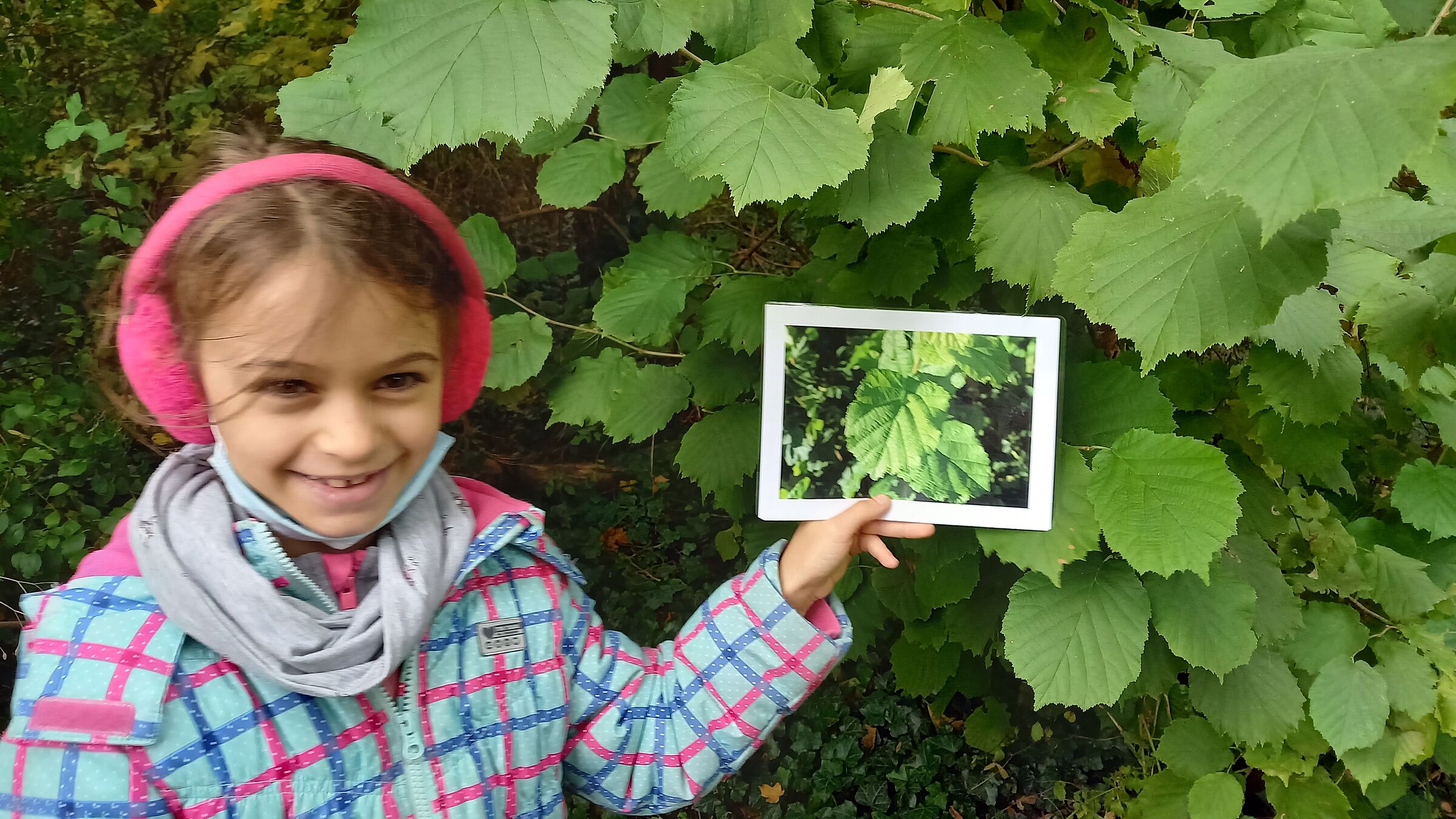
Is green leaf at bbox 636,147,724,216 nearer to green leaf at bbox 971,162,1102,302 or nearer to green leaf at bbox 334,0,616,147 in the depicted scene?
green leaf at bbox 971,162,1102,302

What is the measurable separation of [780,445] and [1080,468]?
36cm

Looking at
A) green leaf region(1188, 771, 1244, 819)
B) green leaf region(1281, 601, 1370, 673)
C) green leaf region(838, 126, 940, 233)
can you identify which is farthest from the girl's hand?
green leaf region(1188, 771, 1244, 819)

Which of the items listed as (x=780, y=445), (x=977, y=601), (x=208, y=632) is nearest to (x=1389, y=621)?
(x=977, y=601)

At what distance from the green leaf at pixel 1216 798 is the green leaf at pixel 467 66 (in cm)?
157

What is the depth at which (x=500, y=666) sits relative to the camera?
1.03m

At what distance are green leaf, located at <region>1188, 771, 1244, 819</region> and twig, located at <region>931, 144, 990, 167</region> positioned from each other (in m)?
1.18

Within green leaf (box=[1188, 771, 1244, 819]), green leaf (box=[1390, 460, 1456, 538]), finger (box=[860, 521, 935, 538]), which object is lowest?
green leaf (box=[1188, 771, 1244, 819])

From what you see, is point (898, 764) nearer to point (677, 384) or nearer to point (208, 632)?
point (677, 384)

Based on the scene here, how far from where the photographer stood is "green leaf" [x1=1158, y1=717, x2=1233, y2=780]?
166 cm

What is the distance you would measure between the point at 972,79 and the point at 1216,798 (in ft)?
4.37

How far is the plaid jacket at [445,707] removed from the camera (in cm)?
80

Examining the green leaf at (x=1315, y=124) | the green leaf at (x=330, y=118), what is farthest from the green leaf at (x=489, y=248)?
the green leaf at (x=1315, y=124)

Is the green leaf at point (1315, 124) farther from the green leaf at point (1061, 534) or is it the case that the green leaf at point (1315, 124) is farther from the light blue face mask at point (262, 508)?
the light blue face mask at point (262, 508)

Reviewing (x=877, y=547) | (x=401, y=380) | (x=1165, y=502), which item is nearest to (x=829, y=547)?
(x=877, y=547)
